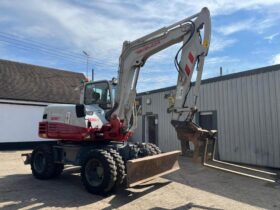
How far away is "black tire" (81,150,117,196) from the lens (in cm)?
Answer: 709

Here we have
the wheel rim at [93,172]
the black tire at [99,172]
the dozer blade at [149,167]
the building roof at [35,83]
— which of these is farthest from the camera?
the building roof at [35,83]

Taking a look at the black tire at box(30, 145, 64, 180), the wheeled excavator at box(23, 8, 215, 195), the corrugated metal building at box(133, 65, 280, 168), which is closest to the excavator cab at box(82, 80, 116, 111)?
Answer: the wheeled excavator at box(23, 8, 215, 195)

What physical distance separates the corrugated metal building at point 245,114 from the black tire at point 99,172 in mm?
6558

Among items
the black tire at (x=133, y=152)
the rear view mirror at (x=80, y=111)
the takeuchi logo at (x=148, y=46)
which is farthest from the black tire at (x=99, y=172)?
the takeuchi logo at (x=148, y=46)

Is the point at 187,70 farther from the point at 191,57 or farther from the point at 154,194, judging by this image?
the point at 154,194

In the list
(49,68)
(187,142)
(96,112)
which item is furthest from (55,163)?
(49,68)

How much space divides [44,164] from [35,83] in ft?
43.2

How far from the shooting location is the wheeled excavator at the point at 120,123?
7.11 metres

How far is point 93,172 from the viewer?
25.3 feet

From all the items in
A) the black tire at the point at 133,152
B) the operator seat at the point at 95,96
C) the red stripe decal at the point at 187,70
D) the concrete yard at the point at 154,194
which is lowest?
the concrete yard at the point at 154,194

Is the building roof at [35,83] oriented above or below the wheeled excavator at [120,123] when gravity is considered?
above

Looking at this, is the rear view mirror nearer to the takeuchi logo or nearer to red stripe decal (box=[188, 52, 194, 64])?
the takeuchi logo

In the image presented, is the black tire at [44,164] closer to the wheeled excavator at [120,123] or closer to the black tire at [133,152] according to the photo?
the wheeled excavator at [120,123]

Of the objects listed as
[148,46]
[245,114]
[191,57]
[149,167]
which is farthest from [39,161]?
[245,114]
